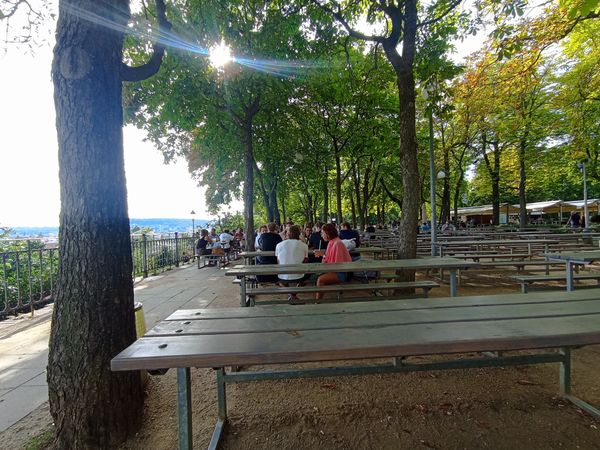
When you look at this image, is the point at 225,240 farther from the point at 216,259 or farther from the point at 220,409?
the point at 220,409

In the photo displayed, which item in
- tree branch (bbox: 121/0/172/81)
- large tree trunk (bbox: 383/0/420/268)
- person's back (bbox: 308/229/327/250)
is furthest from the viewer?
person's back (bbox: 308/229/327/250)

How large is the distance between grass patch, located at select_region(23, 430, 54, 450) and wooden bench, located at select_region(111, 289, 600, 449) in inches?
47.1

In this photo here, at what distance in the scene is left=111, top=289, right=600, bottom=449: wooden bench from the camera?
62.6 inches

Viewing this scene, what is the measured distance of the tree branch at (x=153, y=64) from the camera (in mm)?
2894

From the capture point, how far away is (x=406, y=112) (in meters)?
5.05

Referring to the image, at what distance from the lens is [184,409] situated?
1814mm

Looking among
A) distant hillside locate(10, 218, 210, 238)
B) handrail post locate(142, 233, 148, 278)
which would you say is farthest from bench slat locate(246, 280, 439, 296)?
handrail post locate(142, 233, 148, 278)

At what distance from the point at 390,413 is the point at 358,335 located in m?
1.22

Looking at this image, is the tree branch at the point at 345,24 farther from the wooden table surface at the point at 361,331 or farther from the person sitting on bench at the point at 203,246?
the person sitting on bench at the point at 203,246

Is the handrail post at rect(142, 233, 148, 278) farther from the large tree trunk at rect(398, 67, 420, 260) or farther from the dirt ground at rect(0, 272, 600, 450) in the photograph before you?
the large tree trunk at rect(398, 67, 420, 260)

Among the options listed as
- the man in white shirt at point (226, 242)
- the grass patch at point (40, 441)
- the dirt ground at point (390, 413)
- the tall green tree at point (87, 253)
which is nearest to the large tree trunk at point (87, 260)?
the tall green tree at point (87, 253)

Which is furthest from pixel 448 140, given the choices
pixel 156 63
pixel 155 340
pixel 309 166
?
pixel 155 340

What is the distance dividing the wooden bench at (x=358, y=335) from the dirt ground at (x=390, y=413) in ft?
0.89

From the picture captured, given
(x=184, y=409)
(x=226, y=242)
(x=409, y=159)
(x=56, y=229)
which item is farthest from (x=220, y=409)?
(x=226, y=242)
